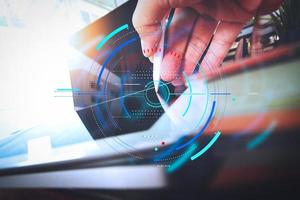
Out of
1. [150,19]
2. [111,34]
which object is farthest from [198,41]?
[111,34]

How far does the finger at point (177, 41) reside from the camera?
0.60m

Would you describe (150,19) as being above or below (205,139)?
above

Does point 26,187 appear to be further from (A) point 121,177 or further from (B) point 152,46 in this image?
(B) point 152,46

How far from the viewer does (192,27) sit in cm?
61

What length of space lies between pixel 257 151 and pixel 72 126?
549 millimetres

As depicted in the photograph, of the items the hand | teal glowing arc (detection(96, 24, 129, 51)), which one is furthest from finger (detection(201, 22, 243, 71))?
teal glowing arc (detection(96, 24, 129, 51))

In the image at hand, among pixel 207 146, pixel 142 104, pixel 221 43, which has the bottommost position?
pixel 207 146

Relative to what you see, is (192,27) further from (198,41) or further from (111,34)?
(111,34)

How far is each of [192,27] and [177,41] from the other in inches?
2.1

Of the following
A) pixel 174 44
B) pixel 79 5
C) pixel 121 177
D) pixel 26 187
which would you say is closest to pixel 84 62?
pixel 79 5

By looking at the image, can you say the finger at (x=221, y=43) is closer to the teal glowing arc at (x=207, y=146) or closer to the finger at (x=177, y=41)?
the finger at (x=177, y=41)

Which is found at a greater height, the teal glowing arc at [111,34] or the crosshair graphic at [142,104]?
the teal glowing arc at [111,34]

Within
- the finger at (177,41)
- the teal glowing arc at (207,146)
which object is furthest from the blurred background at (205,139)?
the finger at (177,41)

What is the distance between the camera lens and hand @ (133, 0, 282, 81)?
1.87 ft
